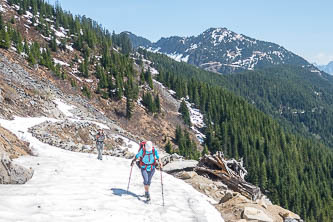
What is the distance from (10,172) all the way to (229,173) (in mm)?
12164

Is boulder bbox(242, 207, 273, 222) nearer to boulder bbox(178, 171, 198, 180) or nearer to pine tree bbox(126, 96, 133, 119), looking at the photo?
boulder bbox(178, 171, 198, 180)

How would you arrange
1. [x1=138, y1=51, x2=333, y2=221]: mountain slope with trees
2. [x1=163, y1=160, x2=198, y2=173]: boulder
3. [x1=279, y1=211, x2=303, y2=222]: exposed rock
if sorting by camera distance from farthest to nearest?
[x1=138, y1=51, x2=333, y2=221]: mountain slope with trees
[x1=163, y1=160, x2=198, y2=173]: boulder
[x1=279, y1=211, x2=303, y2=222]: exposed rock

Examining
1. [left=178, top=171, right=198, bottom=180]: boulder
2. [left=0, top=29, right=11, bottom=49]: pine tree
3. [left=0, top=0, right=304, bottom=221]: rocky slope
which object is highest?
[left=0, top=29, right=11, bottom=49]: pine tree

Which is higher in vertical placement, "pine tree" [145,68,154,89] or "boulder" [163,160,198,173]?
"pine tree" [145,68,154,89]

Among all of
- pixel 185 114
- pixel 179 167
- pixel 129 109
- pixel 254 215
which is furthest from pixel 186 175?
pixel 185 114

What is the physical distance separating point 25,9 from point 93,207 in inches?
4053

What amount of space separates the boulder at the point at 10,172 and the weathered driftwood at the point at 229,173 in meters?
10.8

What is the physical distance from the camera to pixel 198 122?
3760 inches

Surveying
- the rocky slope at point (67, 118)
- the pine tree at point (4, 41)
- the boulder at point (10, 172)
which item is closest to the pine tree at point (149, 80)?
the rocky slope at point (67, 118)

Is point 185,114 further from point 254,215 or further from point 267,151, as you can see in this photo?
point 254,215

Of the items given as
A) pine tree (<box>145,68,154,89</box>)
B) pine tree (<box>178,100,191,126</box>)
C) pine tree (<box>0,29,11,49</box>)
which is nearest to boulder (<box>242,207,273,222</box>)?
pine tree (<box>0,29,11,49</box>)

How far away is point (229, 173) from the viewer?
58.5 feet

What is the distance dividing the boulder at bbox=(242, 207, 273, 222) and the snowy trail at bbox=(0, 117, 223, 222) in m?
0.93

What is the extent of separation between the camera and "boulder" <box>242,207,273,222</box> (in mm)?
9906
